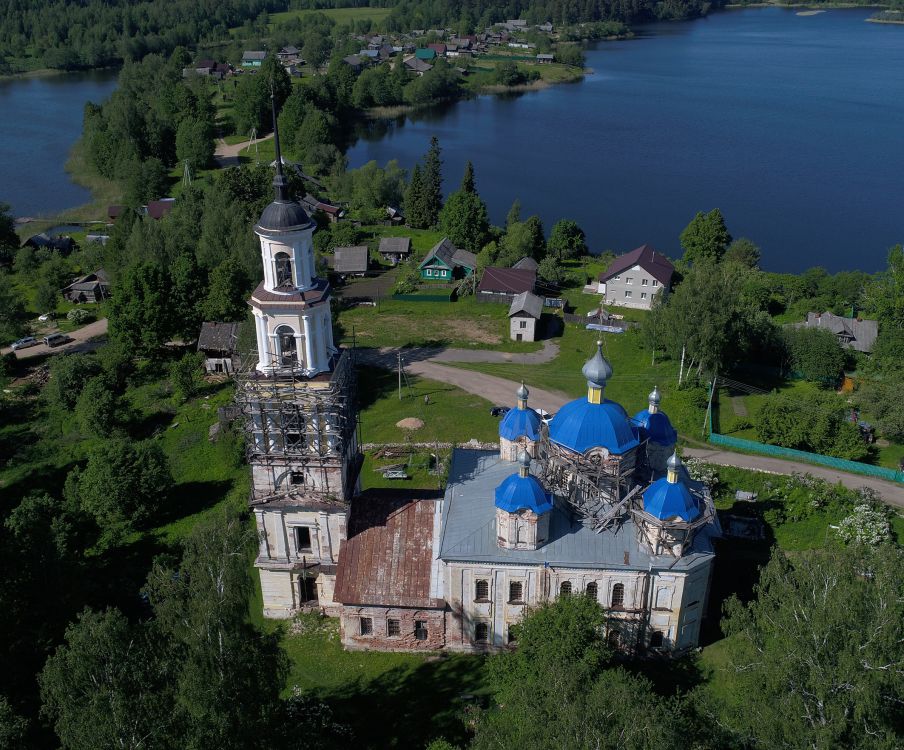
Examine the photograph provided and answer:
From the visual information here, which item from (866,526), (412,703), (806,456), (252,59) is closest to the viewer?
(412,703)

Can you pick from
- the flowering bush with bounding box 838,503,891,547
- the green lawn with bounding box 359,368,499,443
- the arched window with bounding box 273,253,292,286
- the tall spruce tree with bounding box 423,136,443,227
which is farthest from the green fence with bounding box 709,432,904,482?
the tall spruce tree with bounding box 423,136,443,227

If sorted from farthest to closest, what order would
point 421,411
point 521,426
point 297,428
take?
point 421,411, point 521,426, point 297,428

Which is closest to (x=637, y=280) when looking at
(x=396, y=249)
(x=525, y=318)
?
(x=525, y=318)

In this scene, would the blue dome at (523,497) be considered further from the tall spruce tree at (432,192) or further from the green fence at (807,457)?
the tall spruce tree at (432,192)

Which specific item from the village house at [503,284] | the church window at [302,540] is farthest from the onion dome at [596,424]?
the village house at [503,284]

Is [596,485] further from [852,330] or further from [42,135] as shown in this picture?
[42,135]

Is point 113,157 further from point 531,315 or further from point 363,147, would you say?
point 531,315
